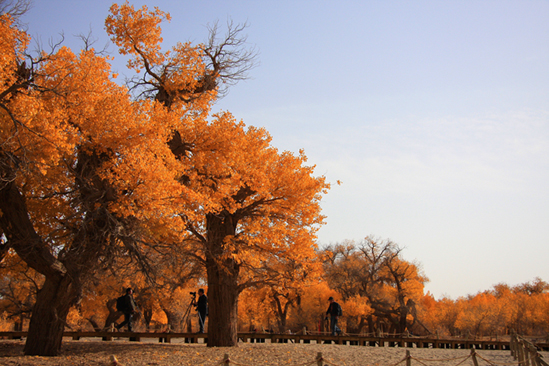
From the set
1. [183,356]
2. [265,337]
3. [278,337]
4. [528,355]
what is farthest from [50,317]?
[528,355]

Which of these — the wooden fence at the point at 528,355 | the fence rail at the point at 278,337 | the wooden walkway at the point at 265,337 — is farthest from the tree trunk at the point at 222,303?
the wooden fence at the point at 528,355

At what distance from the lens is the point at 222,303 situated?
44.3ft

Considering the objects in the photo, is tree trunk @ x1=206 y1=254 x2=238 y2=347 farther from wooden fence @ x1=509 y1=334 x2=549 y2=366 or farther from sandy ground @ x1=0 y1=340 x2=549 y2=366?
wooden fence @ x1=509 y1=334 x2=549 y2=366

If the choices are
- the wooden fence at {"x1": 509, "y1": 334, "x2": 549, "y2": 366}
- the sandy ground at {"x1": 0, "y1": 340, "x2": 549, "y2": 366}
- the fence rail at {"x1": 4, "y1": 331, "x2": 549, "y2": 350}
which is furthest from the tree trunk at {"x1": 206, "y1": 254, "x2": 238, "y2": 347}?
the wooden fence at {"x1": 509, "y1": 334, "x2": 549, "y2": 366}

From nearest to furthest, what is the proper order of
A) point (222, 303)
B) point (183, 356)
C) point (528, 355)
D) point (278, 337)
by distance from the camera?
point (528, 355)
point (183, 356)
point (222, 303)
point (278, 337)

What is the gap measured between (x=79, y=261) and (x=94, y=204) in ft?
5.90

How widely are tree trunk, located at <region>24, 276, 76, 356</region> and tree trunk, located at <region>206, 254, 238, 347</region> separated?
14.2 feet

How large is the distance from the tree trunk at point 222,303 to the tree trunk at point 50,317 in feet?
14.2

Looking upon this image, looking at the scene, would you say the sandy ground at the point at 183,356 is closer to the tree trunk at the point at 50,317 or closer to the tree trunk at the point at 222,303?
the tree trunk at the point at 50,317

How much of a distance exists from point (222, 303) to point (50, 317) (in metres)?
5.05

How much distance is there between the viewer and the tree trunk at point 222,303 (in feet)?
43.6

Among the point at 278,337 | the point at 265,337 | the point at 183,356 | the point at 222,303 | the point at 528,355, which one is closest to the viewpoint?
the point at 528,355

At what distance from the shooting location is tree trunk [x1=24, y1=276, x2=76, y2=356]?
10703mm

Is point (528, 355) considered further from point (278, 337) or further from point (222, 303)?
point (278, 337)
